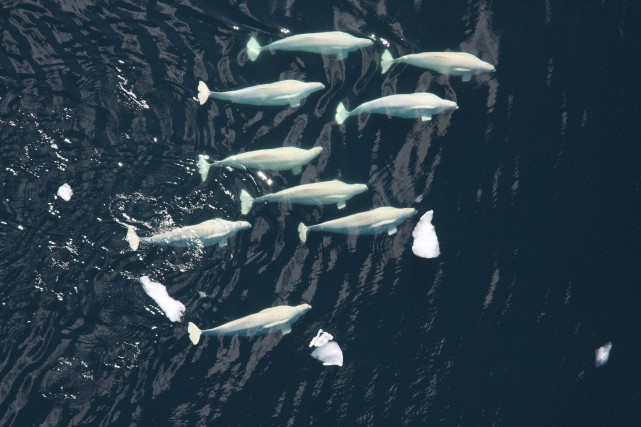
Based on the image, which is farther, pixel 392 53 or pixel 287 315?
pixel 392 53

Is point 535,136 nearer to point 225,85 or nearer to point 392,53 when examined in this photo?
point 392,53

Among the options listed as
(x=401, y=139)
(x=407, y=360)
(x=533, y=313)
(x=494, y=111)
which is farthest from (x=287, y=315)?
(x=494, y=111)

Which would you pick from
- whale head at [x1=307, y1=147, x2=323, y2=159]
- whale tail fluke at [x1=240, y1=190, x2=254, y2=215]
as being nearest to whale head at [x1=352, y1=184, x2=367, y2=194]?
whale head at [x1=307, y1=147, x2=323, y2=159]

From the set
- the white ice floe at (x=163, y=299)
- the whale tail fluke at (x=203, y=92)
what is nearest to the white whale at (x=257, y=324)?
the white ice floe at (x=163, y=299)

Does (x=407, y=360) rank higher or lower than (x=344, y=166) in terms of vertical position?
lower

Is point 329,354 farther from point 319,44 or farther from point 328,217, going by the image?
point 319,44

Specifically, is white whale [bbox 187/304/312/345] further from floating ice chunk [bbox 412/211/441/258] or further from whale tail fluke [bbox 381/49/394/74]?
whale tail fluke [bbox 381/49/394/74]
